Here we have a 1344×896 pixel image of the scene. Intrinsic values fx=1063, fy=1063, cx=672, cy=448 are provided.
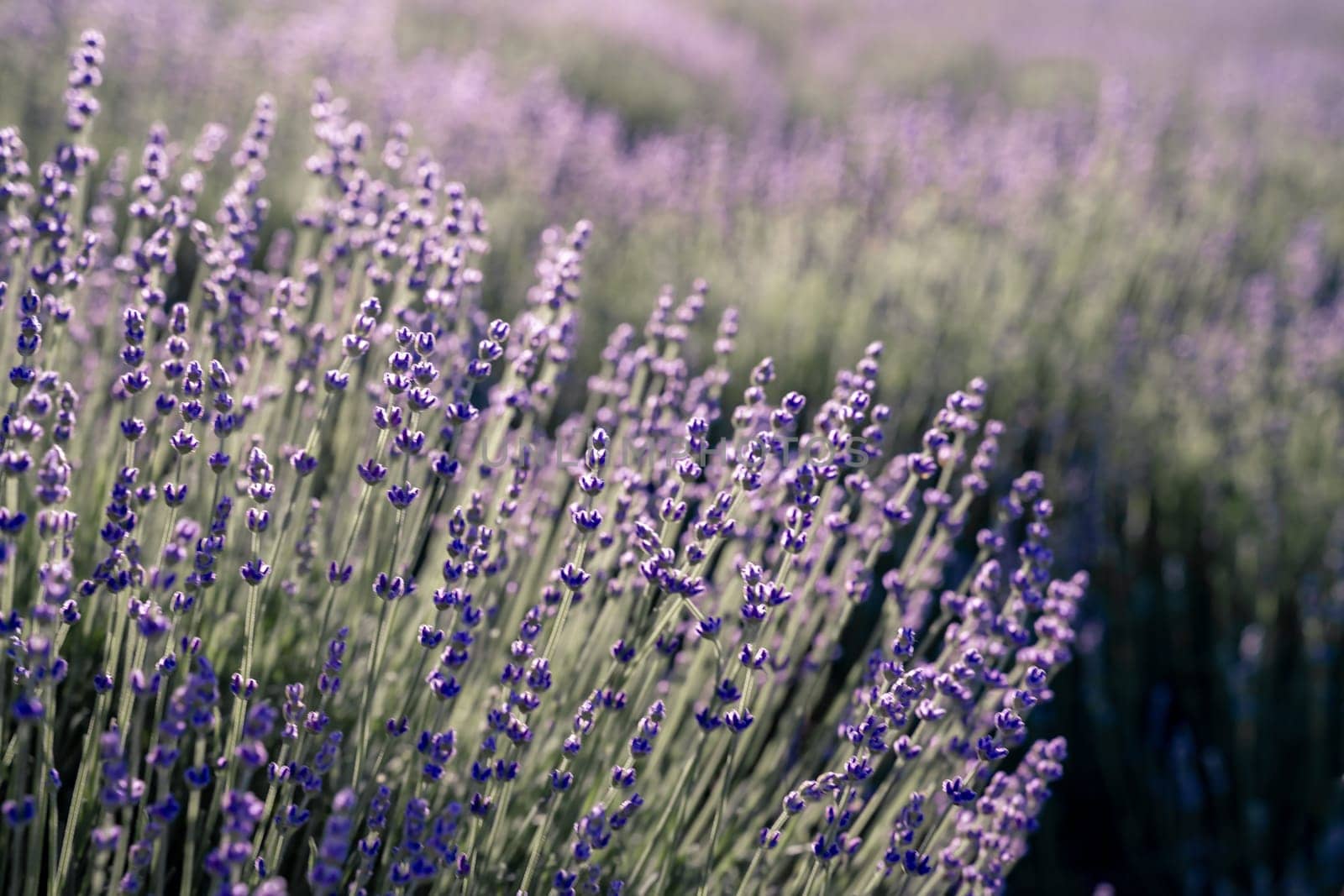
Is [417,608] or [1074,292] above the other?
[1074,292]

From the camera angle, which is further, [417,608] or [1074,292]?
[1074,292]

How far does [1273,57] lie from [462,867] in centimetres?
1573

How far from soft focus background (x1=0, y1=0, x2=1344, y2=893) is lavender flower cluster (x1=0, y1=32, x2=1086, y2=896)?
1.42 metres

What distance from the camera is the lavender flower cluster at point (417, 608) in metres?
1.29

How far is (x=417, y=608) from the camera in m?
2.07

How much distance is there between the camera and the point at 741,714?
1365 mm

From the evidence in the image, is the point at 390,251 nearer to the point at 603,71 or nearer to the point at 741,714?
the point at 741,714

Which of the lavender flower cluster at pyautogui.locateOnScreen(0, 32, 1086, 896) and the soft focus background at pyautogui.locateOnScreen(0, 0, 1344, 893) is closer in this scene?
the lavender flower cluster at pyautogui.locateOnScreen(0, 32, 1086, 896)

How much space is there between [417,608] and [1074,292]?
3860 millimetres

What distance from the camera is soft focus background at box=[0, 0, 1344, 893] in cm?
321

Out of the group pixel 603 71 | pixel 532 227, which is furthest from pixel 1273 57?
pixel 532 227

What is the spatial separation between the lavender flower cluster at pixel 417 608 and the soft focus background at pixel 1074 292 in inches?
55.8

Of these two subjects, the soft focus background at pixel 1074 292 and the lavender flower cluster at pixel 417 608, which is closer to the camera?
the lavender flower cluster at pixel 417 608

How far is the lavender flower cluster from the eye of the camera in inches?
50.9
